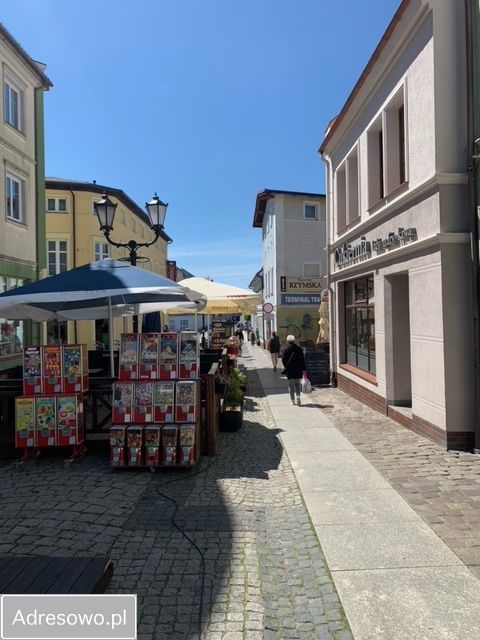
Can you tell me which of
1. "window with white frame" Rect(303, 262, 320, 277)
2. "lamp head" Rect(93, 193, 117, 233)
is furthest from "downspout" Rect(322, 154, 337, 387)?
"window with white frame" Rect(303, 262, 320, 277)

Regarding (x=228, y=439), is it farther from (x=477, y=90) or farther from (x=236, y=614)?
(x=477, y=90)

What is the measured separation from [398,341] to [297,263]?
18684 mm

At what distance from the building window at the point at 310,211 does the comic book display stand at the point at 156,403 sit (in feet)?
74.0

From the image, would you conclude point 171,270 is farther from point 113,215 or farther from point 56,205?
point 113,215

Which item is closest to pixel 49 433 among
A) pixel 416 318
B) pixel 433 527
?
pixel 433 527

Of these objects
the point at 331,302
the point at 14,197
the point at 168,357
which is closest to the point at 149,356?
the point at 168,357

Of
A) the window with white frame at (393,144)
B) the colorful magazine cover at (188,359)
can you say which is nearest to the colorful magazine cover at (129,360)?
the colorful magazine cover at (188,359)

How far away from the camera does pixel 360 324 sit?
1130 centimetres

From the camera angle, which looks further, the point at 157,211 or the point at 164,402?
the point at 157,211

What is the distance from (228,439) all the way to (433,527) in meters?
3.87

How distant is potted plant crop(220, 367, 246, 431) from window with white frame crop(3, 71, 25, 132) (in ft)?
33.7

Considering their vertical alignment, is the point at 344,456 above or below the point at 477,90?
below

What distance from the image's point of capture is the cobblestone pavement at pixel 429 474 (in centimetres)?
396

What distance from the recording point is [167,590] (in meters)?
3.20
